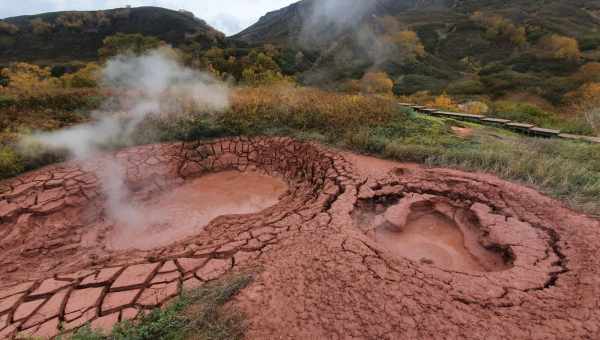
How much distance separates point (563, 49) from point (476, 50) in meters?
12.6

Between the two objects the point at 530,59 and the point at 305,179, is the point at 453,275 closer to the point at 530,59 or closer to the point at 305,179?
the point at 305,179

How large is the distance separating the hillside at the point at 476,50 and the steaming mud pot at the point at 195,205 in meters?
21.5

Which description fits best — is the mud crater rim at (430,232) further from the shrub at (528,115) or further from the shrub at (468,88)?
the shrub at (468,88)

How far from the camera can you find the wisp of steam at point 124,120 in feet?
13.1

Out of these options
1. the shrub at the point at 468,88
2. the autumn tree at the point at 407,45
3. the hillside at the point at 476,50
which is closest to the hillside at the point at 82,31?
the hillside at the point at 476,50

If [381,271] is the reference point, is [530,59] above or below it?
above

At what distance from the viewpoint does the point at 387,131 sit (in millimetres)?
5062

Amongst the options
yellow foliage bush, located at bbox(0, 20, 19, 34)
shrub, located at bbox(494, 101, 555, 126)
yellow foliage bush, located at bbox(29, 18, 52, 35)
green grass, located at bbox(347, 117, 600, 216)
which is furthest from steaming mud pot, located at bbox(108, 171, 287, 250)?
yellow foliage bush, located at bbox(0, 20, 19, 34)

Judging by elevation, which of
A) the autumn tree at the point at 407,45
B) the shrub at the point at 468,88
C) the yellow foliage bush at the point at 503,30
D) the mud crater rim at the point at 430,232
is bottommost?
the mud crater rim at the point at 430,232

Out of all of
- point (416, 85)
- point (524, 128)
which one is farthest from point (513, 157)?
point (416, 85)

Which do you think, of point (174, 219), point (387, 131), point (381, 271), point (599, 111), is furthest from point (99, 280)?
point (599, 111)

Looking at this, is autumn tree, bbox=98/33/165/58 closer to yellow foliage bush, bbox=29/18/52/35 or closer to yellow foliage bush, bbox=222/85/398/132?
yellow foliage bush, bbox=222/85/398/132

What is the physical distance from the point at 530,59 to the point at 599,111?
27.4 m

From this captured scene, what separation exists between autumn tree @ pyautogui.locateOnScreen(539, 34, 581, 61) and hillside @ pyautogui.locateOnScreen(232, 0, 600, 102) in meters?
0.19
